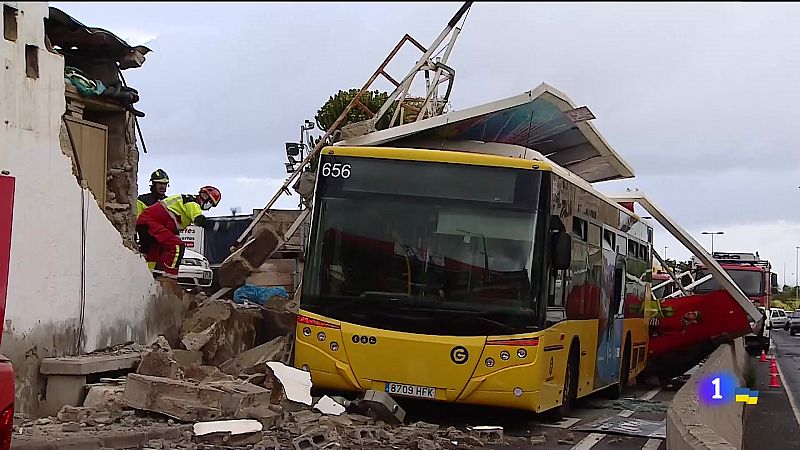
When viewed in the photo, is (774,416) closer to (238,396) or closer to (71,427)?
(238,396)

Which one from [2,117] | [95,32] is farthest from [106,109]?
[2,117]

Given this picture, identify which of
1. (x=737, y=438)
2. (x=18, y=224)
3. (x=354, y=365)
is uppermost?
(x=18, y=224)

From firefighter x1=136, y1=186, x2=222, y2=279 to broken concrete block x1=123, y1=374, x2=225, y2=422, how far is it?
12.8 ft

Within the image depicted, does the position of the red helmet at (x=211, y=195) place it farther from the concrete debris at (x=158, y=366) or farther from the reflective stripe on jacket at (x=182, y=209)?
the concrete debris at (x=158, y=366)

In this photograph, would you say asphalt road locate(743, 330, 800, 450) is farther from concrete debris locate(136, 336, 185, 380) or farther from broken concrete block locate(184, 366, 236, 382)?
concrete debris locate(136, 336, 185, 380)

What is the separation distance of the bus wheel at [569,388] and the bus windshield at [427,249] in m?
1.95

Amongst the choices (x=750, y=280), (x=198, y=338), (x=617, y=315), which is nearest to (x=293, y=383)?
(x=198, y=338)

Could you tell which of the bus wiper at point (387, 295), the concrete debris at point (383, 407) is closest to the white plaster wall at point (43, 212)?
the bus wiper at point (387, 295)

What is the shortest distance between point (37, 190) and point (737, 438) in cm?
859

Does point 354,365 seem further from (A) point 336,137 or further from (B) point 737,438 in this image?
(B) point 737,438

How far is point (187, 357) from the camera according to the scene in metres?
12.6

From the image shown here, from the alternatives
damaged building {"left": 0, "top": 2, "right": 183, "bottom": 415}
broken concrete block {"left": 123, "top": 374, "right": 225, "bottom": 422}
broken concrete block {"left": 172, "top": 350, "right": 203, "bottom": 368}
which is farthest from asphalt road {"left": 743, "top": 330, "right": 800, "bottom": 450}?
damaged building {"left": 0, "top": 2, "right": 183, "bottom": 415}

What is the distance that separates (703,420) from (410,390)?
3.08 meters

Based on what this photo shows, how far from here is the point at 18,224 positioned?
1062cm
